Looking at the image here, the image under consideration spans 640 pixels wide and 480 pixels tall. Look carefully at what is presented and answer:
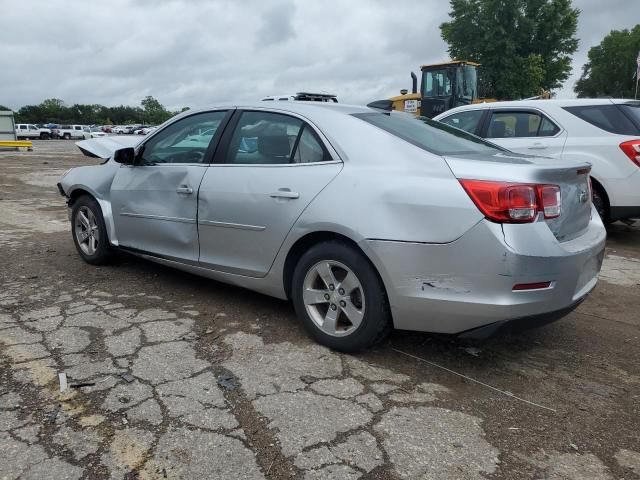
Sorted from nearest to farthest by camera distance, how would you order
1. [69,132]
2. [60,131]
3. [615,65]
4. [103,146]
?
[103,146] → [60,131] → [69,132] → [615,65]

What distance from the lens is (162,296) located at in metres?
4.34

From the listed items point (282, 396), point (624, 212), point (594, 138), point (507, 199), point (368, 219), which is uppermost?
point (594, 138)

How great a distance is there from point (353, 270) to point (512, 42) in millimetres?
41073

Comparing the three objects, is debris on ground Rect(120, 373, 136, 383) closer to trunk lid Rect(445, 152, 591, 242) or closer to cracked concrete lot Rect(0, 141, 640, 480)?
cracked concrete lot Rect(0, 141, 640, 480)

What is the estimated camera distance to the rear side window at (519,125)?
6.78 meters

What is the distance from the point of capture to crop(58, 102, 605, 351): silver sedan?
2754mm

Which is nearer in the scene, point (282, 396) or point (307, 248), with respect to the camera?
point (282, 396)

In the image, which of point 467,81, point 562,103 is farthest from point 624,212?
point 467,81

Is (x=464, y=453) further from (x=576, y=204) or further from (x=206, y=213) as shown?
(x=206, y=213)

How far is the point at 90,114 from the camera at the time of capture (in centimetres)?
8775

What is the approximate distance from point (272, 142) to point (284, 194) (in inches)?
18.5

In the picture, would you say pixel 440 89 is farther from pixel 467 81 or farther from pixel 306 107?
pixel 306 107

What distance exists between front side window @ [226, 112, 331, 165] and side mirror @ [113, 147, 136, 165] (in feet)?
3.59

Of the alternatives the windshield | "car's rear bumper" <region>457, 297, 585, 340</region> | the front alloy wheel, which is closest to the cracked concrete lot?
"car's rear bumper" <region>457, 297, 585, 340</region>
